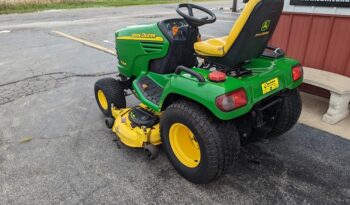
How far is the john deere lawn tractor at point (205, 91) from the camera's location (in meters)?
2.26

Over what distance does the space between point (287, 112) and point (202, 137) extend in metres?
1.10

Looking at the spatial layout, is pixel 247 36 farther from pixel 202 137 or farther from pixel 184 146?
pixel 184 146

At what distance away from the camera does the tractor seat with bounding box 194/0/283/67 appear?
217 centimetres

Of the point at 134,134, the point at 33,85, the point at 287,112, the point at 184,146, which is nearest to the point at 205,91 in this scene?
the point at 184,146

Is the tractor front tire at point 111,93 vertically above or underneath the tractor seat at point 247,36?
underneath

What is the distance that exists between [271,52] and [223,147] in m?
1.19

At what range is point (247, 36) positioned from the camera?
7.38 feet

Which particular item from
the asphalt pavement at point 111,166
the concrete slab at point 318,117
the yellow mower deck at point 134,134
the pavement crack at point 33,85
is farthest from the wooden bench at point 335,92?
the pavement crack at point 33,85

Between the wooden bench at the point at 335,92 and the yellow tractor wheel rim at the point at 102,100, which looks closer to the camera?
the wooden bench at the point at 335,92

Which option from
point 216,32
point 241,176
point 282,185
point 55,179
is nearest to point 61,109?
point 55,179

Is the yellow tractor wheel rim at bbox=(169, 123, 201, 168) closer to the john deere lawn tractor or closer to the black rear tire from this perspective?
the john deere lawn tractor

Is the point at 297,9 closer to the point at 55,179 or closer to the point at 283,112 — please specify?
the point at 283,112

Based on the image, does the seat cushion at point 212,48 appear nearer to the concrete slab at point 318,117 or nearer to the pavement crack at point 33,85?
the concrete slab at point 318,117

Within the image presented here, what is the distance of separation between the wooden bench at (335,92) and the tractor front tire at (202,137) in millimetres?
1810
